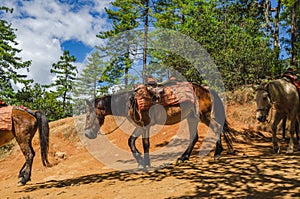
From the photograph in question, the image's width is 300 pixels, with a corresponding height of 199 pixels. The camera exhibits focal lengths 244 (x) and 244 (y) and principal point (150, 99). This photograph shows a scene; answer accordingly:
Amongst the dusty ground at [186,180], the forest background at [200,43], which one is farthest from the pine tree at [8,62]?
the dusty ground at [186,180]

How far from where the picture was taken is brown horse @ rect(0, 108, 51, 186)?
19.5 feet

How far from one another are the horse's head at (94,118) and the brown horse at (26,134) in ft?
3.91

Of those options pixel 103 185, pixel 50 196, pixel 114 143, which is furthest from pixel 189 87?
pixel 114 143

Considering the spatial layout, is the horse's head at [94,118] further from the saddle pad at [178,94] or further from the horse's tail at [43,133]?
the saddle pad at [178,94]

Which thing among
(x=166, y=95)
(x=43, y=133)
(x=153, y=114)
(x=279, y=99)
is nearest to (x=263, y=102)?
(x=279, y=99)

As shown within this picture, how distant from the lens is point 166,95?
635 cm

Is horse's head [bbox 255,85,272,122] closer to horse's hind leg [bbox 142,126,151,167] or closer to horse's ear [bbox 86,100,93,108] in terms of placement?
horse's hind leg [bbox 142,126,151,167]

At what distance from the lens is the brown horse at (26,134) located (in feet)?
19.5

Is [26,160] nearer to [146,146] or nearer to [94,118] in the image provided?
[94,118]

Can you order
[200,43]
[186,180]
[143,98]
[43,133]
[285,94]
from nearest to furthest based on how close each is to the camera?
[186,180]
[143,98]
[43,133]
[285,94]
[200,43]

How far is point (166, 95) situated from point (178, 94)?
35cm

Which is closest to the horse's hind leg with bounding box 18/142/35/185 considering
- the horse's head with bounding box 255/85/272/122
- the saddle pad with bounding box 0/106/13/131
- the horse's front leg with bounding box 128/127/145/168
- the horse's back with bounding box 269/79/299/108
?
the saddle pad with bounding box 0/106/13/131

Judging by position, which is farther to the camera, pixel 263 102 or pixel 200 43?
pixel 200 43

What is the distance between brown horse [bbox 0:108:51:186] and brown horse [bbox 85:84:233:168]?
122 centimetres
